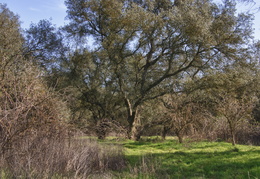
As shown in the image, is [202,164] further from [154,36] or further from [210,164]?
[154,36]

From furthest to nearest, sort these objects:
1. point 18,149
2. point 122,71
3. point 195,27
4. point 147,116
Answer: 1. point 147,116
2. point 122,71
3. point 195,27
4. point 18,149

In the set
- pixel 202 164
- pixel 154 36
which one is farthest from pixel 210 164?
pixel 154 36

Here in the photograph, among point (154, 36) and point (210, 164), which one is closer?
point (210, 164)

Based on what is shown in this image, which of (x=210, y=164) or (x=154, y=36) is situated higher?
(x=154, y=36)

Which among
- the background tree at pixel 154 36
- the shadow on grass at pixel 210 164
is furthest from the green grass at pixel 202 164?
the background tree at pixel 154 36

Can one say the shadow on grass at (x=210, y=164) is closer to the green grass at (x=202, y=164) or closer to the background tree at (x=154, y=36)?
the green grass at (x=202, y=164)

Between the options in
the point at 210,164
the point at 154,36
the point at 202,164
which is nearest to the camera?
the point at 210,164

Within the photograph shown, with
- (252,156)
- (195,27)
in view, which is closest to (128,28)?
(195,27)

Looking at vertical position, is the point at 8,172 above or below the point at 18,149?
below

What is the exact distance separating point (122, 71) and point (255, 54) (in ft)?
29.9

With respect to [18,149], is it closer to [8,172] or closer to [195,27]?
A: [8,172]

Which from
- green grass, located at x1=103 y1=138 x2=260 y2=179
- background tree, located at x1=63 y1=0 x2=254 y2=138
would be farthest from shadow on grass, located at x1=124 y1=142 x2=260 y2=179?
background tree, located at x1=63 y1=0 x2=254 y2=138

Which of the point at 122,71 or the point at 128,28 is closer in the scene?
the point at 128,28

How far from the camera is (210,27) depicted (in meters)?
14.4
